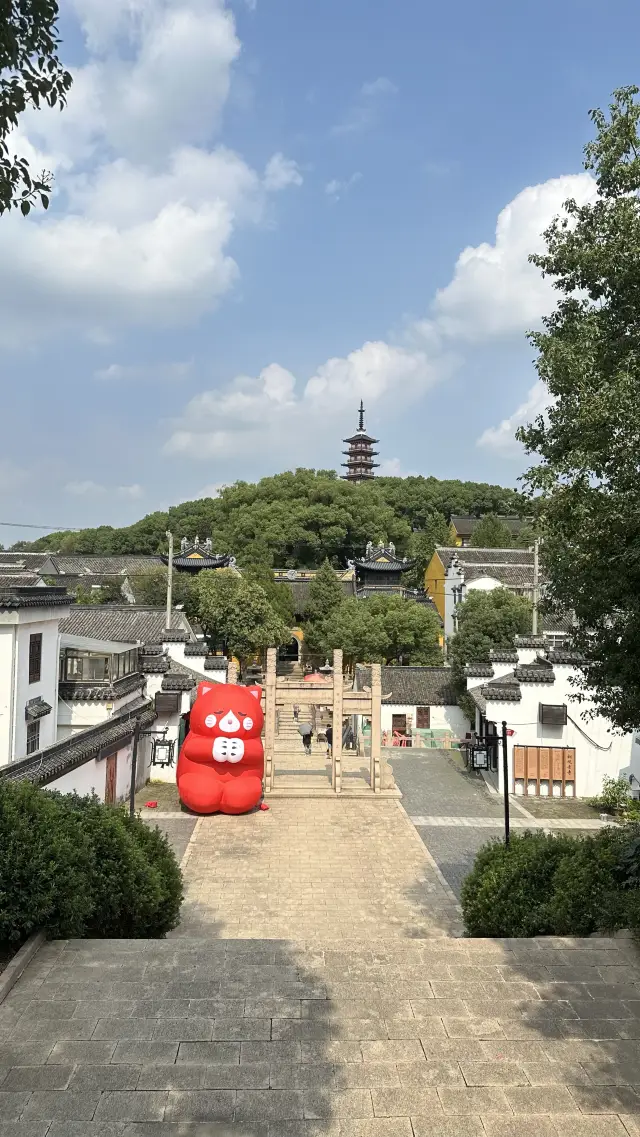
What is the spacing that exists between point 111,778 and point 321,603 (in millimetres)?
22395

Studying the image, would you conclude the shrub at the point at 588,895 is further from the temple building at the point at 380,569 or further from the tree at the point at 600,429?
the temple building at the point at 380,569

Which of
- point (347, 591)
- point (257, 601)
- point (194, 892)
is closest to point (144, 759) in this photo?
point (194, 892)

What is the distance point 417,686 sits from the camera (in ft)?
85.5

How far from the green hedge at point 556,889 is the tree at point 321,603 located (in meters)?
28.2

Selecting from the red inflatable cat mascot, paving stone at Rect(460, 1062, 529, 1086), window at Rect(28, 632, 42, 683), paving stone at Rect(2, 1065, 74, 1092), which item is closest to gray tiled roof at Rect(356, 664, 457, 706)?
the red inflatable cat mascot

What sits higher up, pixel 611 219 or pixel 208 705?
pixel 611 219

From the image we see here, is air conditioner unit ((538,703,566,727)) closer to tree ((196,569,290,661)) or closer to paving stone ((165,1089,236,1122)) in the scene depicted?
paving stone ((165,1089,236,1122))

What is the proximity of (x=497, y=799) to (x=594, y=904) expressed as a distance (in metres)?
10.9

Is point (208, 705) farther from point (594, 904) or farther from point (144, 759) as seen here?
point (594, 904)

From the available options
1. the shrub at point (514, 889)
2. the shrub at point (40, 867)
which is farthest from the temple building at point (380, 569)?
the shrub at point (40, 867)

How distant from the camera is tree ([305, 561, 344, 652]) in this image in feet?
118

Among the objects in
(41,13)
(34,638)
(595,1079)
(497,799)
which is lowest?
(497,799)

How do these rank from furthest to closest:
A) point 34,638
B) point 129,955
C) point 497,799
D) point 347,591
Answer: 1. point 347,591
2. point 497,799
3. point 34,638
4. point 129,955

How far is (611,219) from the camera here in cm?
651
